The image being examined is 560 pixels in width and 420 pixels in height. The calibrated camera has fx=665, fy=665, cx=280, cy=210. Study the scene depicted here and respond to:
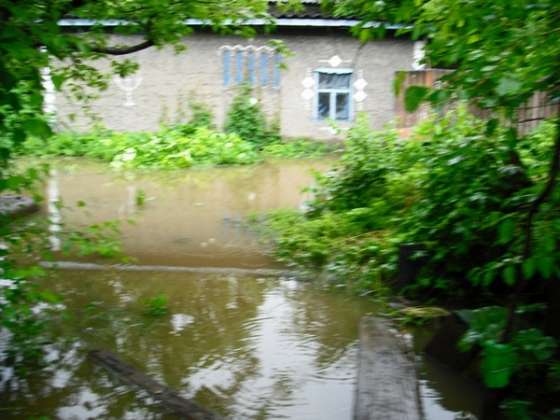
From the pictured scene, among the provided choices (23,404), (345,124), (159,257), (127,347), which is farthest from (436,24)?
(345,124)

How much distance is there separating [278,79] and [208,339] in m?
11.1

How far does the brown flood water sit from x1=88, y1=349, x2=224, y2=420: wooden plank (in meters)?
0.06

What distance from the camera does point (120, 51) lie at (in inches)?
244

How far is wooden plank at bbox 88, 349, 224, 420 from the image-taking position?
11.6ft

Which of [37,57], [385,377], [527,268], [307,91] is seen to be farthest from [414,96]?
[307,91]

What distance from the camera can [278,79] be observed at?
1512 centimetres

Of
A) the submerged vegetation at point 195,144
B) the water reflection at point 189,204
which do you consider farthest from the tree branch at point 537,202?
the submerged vegetation at point 195,144

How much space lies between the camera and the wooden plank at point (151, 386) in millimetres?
3529

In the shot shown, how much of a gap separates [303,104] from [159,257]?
9.07m

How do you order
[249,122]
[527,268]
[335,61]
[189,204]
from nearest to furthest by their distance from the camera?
[527,268], [189,204], [249,122], [335,61]

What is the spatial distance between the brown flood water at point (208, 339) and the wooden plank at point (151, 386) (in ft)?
0.20

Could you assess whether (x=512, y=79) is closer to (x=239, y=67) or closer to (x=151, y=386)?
(x=151, y=386)

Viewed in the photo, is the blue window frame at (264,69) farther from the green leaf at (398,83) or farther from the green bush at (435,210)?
the green leaf at (398,83)

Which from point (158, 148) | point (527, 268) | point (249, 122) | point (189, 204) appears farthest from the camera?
point (249, 122)
